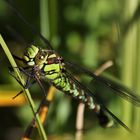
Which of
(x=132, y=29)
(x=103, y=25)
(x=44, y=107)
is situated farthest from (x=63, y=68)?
(x=103, y=25)

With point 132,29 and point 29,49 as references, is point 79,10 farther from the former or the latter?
point 29,49

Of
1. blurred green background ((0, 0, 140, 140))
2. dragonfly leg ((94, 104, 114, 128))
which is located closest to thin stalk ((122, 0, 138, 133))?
blurred green background ((0, 0, 140, 140))

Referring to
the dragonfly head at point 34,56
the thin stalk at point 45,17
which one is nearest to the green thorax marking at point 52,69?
→ the dragonfly head at point 34,56

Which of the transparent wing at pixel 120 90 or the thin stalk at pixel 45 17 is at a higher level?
the thin stalk at pixel 45 17

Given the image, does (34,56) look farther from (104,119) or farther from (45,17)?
(104,119)

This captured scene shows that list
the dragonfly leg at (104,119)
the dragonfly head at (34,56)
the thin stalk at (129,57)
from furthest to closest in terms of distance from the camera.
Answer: the dragonfly leg at (104,119) → the thin stalk at (129,57) → the dragonfly head at (34,56)

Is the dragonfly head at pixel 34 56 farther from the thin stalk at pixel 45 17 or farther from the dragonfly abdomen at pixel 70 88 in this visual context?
the thin stalk at pixel 45 17

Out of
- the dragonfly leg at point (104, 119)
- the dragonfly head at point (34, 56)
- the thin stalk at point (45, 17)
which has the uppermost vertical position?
the thin stalk at point (45, 17)

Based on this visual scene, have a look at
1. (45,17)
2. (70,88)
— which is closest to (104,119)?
(70,88)
